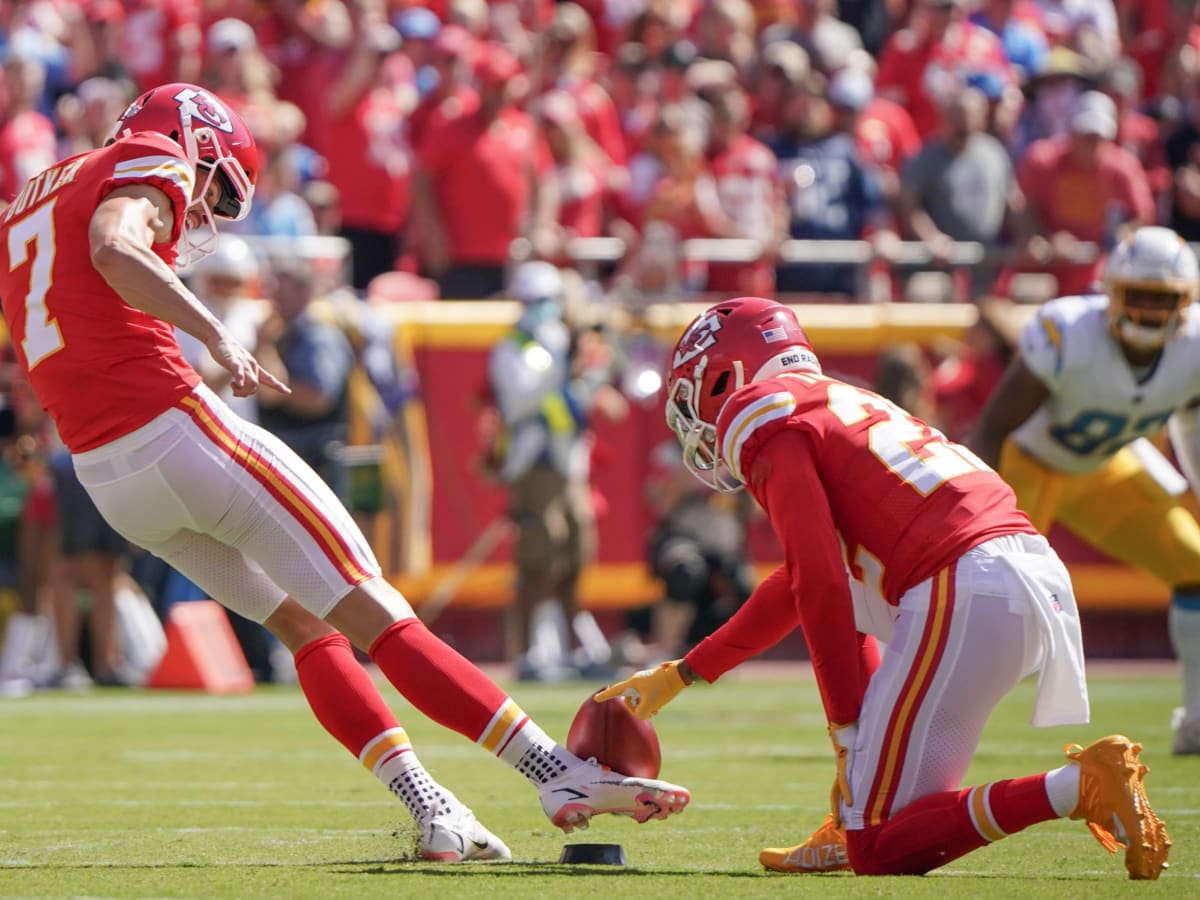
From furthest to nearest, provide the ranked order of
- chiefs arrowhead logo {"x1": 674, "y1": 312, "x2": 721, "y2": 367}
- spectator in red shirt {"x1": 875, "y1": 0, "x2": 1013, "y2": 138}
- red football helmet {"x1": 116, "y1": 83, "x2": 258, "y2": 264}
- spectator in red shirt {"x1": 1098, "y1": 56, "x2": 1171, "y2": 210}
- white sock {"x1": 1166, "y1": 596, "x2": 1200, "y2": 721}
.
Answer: spectator in red shirt {"x1": 875, "y1": 0, "x2": 1013, "y2": 138} < spectator in red shirt {"x1": 1098, "y1": 56, "x2": 1171, "y2": 210} < white sock {"x1": 1166, "y1": 596, "x2": 1200, "y2": 721} < red football helmet {"x1": 116, "y1": 83, "x2": 258, "y2": 264} < chiefs arrowhead logo {"x1": 674, "y1": 312, "x2": 721, "y2": 367}

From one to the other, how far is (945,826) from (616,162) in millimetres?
9439

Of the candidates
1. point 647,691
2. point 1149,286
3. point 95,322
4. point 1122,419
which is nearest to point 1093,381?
point 1122,419

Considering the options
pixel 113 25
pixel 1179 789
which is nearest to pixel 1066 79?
pixel 113 25

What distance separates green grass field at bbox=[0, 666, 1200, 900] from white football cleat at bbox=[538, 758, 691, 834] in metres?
0.12

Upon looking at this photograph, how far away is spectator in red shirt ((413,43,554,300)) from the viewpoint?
1239 cm

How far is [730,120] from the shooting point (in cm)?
1286

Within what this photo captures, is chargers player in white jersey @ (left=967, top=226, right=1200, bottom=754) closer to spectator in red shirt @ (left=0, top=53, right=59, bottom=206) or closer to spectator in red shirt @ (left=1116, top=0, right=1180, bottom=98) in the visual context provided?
spectator in red shirt @ (left=0, top=53, right=59, bottom=206)

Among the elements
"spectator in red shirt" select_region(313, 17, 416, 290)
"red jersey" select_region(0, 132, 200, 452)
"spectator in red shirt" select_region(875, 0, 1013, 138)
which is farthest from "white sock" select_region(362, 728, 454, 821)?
"spectator in red shirt" select_region(875, 0, 1013, 138)

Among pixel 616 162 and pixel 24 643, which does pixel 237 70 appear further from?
pixel 24 643

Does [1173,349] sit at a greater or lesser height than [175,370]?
lesser

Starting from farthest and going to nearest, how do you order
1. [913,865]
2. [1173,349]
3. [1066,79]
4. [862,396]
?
[1066,79]
[1173,349]
[862,396]
[913,865]

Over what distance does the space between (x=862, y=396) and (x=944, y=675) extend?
69 centimetres

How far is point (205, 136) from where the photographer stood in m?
5.11

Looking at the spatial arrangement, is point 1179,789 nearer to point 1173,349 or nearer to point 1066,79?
point 1173,349
